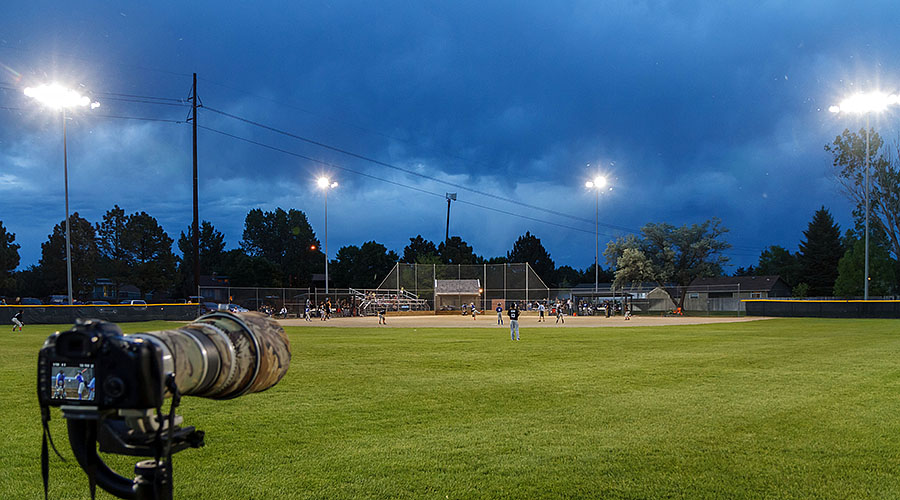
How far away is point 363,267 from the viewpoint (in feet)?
312

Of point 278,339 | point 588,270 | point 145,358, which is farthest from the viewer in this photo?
point 588,270

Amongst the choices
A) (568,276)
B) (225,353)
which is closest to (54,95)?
(225,353)

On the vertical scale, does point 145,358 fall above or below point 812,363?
above

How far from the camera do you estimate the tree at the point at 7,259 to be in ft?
204

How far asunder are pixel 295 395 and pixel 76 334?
25.1 ft

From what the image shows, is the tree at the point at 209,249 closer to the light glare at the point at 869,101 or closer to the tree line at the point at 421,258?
the tree line at the point at 421,258

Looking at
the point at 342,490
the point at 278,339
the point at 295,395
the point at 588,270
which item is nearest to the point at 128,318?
the point at 295,395

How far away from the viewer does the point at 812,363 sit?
13203mm

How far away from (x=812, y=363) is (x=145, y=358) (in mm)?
14613

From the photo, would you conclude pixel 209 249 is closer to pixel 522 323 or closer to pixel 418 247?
pixel 418 247

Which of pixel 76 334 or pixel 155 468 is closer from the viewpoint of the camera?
pixel 76 334

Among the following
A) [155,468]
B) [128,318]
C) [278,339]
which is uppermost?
[278,339]

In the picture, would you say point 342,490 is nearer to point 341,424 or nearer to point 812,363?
point 341,424

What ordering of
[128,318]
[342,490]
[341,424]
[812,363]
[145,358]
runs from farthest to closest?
1. [128,318]
2. [812,363]
3. [341,424]
4. [342,490]
5. [145,358]
